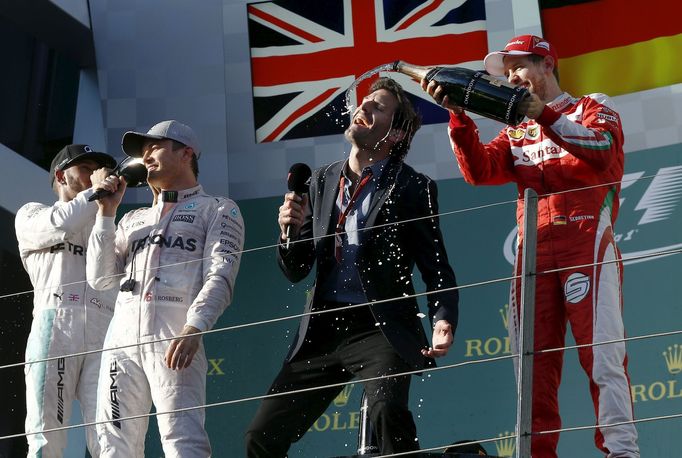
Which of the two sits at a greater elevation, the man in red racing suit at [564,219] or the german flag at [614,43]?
the german flag at [614,43]

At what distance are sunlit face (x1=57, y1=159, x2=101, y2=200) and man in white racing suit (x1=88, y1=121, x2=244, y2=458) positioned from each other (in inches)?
17.5

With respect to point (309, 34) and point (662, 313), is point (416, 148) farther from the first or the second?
point (662, 313)

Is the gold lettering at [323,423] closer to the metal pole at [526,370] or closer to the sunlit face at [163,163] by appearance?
the sunlit face at [163,163]

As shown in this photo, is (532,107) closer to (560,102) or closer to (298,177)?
(560,102)

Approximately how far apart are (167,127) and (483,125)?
5.41 ft

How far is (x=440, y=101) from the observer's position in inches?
95.1

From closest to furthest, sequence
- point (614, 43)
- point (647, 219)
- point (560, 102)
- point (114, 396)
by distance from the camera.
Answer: point (114, 396) < point (560, 102) < point (647, 219) < point (614, 43)

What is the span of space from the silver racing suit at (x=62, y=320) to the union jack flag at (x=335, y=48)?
147cm

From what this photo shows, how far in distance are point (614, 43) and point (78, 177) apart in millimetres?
1898

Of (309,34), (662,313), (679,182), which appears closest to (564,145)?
(679,182)

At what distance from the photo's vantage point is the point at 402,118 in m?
2.56

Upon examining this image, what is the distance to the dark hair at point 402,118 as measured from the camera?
2537mm

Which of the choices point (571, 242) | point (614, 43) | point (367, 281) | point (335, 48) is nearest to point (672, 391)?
point (571, 242)

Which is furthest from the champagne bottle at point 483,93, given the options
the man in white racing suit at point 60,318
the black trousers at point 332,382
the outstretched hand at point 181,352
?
the man in white racing suit at point 60,318
